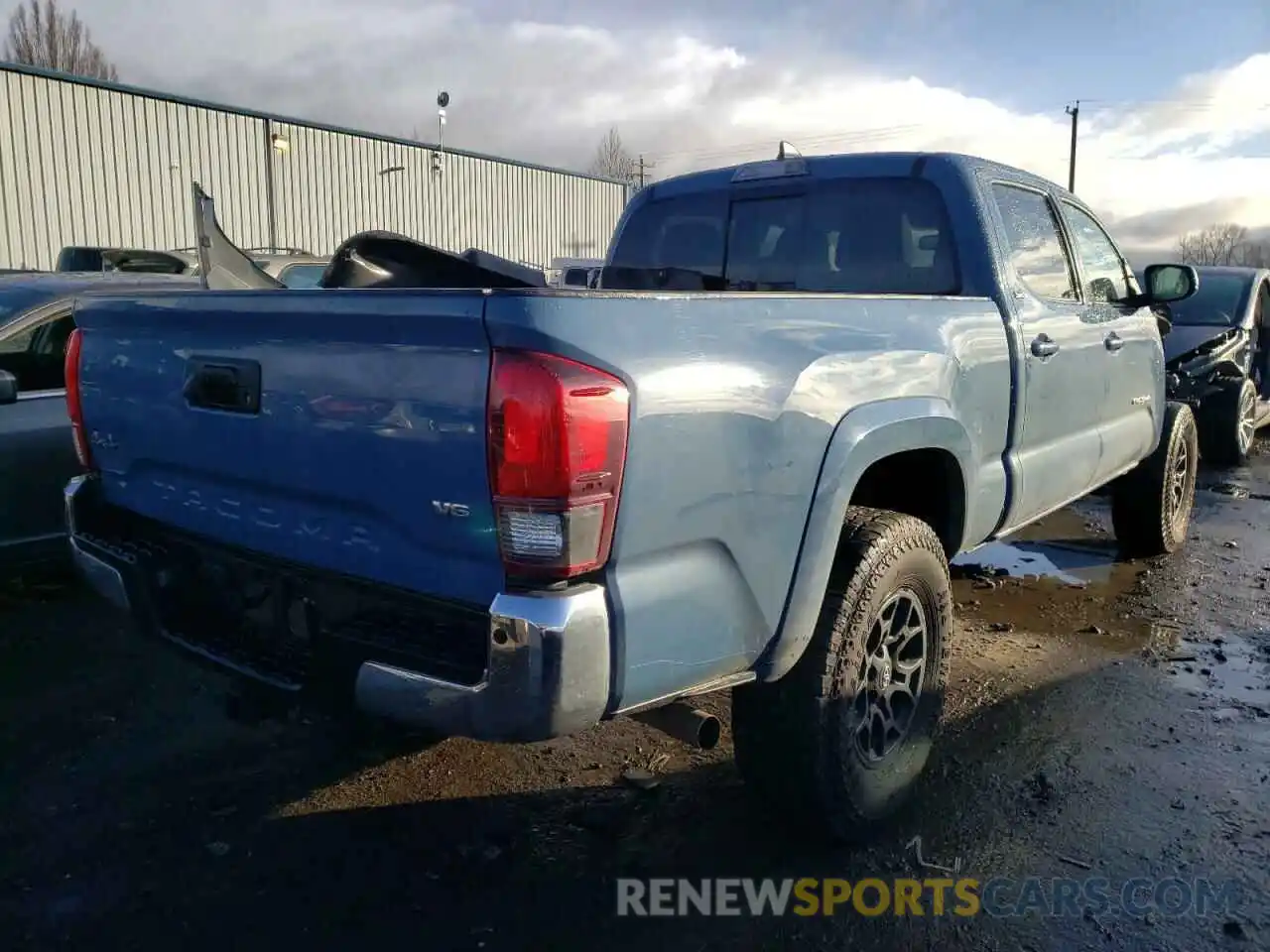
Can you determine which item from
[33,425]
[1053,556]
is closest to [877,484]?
[1053,556]

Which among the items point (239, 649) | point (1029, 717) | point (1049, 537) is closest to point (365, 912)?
point (239, 649)

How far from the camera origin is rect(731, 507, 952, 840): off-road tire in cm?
269

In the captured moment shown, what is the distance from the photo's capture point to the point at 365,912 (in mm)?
2633

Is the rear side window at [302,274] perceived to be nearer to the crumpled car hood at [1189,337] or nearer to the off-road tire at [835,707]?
the crumpled car hood at [1189,337]

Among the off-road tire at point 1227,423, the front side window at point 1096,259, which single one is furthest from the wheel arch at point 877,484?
the off-road tire at point 1227,423

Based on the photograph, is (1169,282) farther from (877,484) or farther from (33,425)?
(33,425)

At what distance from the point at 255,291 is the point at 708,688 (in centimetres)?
144

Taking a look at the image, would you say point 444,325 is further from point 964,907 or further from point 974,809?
point 974,809

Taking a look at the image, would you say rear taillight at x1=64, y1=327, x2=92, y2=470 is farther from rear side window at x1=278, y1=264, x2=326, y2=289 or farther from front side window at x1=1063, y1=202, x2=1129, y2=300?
rear side window at x1=278, y1=264, x2=326, y2=289

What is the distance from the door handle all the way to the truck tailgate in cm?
250

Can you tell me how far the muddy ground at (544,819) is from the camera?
8.50 feet

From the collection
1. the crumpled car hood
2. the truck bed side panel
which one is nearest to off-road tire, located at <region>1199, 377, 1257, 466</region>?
the crumpled car hood

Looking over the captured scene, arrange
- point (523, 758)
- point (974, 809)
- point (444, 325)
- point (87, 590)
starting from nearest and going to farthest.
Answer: point (444, 325), point (974, 809), point (523, 758), point (87, 590)

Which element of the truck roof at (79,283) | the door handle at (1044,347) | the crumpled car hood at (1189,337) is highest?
the truck roof at (79,283)
